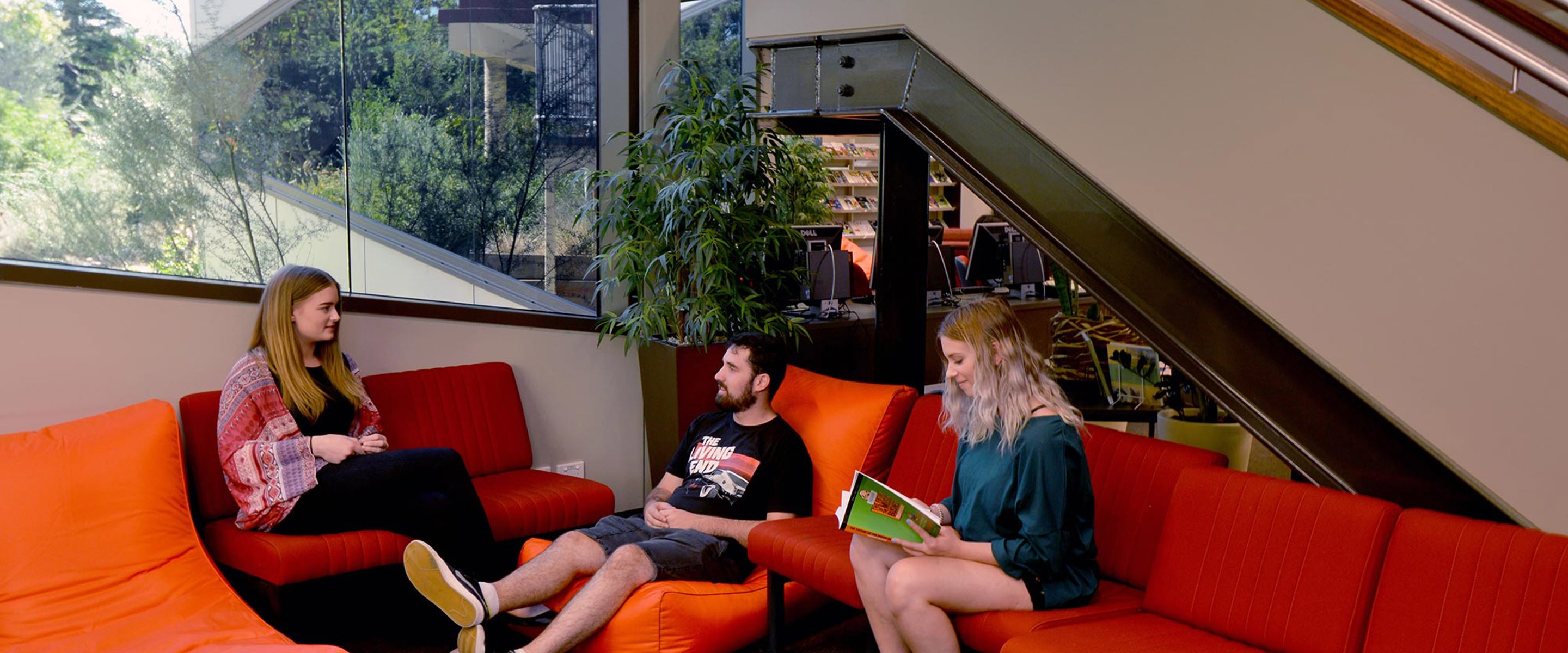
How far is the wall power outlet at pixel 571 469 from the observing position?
5.13 m

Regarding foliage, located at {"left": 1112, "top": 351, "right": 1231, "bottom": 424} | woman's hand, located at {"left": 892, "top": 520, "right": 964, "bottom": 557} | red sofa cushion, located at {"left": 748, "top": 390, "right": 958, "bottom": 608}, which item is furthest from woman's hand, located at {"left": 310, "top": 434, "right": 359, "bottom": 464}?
Answer: foliage, located at {"left": 1112, "top": 351, "right": 1231, "bottom": 424}

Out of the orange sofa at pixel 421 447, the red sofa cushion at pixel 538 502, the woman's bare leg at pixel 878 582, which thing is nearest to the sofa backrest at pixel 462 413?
the orange sofa at pixel 421 447

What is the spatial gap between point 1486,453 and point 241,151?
4.24 metres

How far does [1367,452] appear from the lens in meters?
3.14

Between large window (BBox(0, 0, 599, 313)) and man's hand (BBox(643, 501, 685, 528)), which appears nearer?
man's hand (BBox(643, 501, 685, 528))

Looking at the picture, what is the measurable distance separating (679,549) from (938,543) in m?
0.95

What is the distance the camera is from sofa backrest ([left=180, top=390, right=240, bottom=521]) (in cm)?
376

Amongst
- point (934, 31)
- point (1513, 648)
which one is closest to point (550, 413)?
point (934, 31)

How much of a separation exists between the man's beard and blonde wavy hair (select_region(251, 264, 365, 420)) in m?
1.38

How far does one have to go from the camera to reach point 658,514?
12.1ft

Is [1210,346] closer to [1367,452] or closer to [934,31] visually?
[1367,452]

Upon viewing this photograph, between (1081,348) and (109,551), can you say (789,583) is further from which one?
(1081,348)

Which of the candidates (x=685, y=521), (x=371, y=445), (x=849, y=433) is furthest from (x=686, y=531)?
(x=371, y=445)

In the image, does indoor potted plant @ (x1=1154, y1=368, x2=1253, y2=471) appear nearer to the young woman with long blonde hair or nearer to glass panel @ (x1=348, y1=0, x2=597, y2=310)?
glass panel @ (x1=348, y1=0, x2=597, y2=310)
